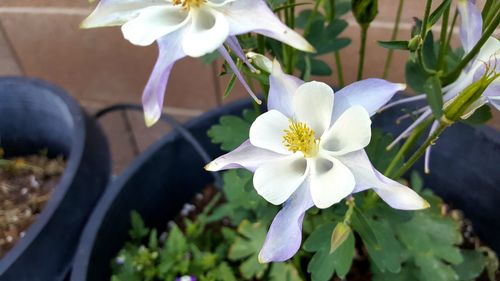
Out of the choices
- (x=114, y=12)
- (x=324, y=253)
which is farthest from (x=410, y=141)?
(x=114, y=12)

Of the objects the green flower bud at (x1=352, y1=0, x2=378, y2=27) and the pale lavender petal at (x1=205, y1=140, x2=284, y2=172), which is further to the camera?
the green flower bud at (x1=352, y1=0, x2=378, y2=27)

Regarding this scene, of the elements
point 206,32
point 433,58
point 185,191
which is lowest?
point 185,191

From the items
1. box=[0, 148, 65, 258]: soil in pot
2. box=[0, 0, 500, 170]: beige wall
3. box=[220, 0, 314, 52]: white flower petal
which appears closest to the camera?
box=[220, 0, 314, 52]: white flower petal

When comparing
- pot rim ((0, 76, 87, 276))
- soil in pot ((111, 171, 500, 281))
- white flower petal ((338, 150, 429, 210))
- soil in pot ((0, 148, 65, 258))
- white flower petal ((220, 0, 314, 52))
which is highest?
white flower petal ((220, 0, 314, 52))

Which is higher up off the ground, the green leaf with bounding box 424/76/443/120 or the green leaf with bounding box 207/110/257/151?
the green leaf with bounding box 424/76/443/120

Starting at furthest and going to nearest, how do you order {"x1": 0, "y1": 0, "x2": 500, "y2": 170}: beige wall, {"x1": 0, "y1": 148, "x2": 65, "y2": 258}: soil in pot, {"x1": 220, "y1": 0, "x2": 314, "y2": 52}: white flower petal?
{"x1": 0, "y1": 0, "x2": 500, "y2": 170}: beige wall
{"x1": 0, "y1": 148, "x2": 65, "y2": 258}: soil in pot
{"x1": 220, "y1": 0, "x2": 314, "y2": 52}: white flower petal

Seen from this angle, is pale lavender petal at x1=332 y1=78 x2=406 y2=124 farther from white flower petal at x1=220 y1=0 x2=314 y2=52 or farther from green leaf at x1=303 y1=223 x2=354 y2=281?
green leaf at x1=303 y1=223 x2=354 y2=281

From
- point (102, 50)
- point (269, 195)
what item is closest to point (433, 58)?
point (269, 195)

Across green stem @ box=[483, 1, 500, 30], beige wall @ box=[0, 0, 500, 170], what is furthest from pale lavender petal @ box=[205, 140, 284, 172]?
beige wall @ box=[0, 0, 500, 170]

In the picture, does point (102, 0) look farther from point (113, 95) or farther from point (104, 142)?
point (113, 95)
